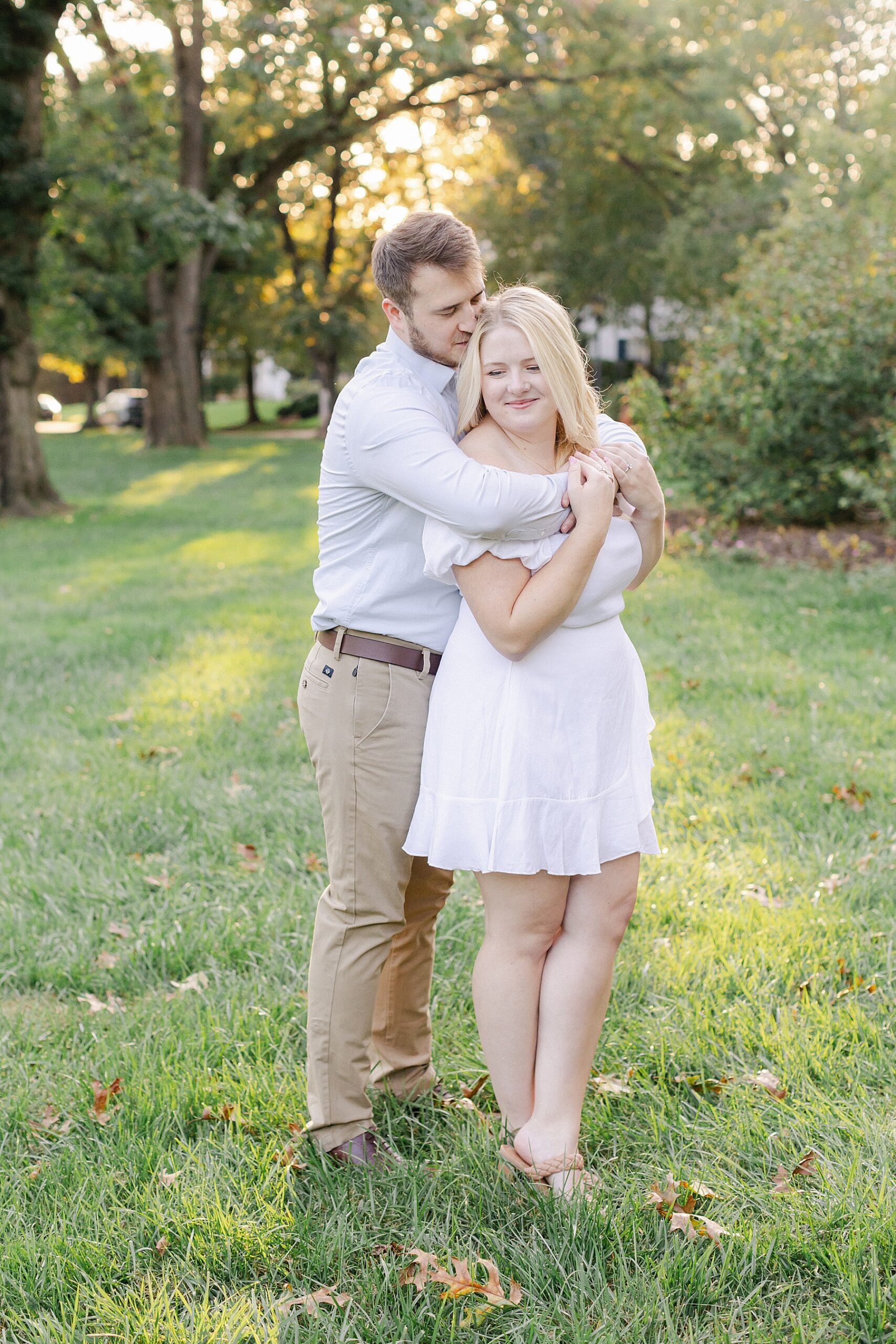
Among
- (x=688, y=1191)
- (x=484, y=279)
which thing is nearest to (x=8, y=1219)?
(x=688, y=1191)

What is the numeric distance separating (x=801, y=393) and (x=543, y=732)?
30.7 feet

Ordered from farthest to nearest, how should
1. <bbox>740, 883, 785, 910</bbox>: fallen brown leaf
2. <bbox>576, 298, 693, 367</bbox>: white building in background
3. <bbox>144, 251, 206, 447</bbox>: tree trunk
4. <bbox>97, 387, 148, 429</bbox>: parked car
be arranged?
<bbox>97, 387, 148, 429</bbox>: parked car → <bbox>576, 298, 693, 367</bbox>: white building in background → <bbox>144, 251, 206, 447</bbox>: tree trunk → <bbox>740, 883, 785, 910</bbox>: fallen brown leaf

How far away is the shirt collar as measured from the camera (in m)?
2.67

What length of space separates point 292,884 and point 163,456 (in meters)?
24.7

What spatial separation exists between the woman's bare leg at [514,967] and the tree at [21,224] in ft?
48.2

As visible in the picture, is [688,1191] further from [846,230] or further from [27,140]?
[27,140]

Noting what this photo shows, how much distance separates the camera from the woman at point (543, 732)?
253 centimetres

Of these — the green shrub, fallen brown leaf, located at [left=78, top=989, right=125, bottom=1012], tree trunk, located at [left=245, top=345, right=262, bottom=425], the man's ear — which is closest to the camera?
the man's ear

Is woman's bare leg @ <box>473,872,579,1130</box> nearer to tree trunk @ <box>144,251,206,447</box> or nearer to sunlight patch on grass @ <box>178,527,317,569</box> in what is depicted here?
sunlight patch on grass @ <box>178,527,317,569</box>

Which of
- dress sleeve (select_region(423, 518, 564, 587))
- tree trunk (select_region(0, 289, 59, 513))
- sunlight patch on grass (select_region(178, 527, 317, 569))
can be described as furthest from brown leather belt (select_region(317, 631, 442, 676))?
tree trunk (select_region(0, 289, 59, 513))

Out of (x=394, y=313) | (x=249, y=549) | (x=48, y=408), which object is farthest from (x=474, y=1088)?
(x=48, y=408)

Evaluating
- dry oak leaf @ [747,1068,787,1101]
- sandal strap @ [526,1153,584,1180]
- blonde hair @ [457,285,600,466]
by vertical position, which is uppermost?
blonde hair @ [457,285,600,466]

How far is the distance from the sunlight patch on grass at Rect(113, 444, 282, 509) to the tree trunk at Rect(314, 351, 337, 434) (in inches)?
161

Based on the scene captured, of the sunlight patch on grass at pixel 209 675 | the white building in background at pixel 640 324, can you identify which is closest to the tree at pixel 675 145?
the white building in background at pixel 640 324
